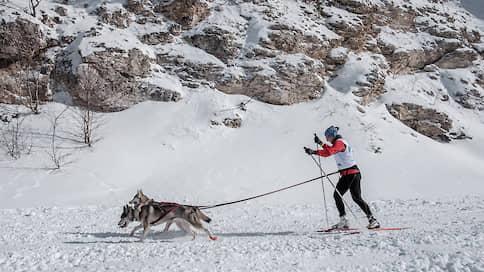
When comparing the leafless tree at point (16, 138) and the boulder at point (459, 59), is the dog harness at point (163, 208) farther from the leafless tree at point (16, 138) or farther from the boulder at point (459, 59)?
the boulder at point (459, 59)

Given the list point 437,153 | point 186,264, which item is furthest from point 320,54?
point 186,264

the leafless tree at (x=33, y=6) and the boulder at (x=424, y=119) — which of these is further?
the boulder at (x=424, y=119)

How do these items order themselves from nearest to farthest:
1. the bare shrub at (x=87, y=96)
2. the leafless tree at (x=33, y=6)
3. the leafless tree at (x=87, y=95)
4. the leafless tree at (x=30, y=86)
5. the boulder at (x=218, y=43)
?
the bare shrub at (x=87, y=96) → the leafless tree at (x=87, y=95) → the leafless tree at (x=30, y=86) → the leafless tree at (x=33, y=6) → the boulder at (x=218, y=43)

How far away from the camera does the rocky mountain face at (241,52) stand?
15344 mm

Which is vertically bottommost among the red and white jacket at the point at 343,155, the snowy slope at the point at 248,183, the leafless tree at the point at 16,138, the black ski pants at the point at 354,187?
the leafless tree at the point at 16,138

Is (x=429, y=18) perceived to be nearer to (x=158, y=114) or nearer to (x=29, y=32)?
(x=158, y=114)

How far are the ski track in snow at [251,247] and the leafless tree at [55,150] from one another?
4.76 m

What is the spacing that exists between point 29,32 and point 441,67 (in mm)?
29399

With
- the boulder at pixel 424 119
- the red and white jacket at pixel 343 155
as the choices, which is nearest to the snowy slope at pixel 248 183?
the boulder at pixel 424 119

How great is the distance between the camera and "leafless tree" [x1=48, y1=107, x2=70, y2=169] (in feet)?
37.8

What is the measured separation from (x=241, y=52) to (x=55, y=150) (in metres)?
12.0

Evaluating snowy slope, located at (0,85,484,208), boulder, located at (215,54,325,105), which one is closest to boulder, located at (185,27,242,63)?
boulder, located at (215,54,325,105)

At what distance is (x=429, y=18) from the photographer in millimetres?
24078

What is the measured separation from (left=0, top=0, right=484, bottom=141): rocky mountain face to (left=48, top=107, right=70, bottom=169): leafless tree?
1633 mm
